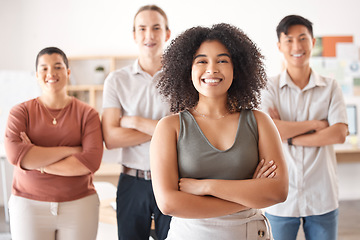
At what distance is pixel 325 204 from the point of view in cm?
229

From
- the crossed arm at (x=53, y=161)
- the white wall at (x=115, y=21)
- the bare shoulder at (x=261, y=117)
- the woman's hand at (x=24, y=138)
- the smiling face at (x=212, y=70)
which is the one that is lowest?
the crossed arm at (x=53, y=161)

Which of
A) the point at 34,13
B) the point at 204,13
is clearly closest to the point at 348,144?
the point at 204,13

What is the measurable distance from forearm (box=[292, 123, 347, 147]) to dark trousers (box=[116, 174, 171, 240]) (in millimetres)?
918

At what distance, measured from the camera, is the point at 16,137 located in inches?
84.1

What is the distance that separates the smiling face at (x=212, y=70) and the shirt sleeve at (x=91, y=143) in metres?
0.86

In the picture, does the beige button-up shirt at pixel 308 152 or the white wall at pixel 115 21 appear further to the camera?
the white wall at pixel 115 21

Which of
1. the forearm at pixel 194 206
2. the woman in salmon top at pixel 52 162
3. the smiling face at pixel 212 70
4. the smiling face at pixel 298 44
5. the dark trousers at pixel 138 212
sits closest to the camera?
the forearm at pixel 194 206

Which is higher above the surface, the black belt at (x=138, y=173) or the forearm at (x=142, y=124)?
the forearm at (x=142, y=124)

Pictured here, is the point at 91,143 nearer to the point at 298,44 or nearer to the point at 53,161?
the point at 53,161

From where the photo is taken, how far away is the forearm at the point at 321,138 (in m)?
2.29

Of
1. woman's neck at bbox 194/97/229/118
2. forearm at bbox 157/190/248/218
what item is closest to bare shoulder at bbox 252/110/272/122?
woman's neck at bbox 194/97/229/118

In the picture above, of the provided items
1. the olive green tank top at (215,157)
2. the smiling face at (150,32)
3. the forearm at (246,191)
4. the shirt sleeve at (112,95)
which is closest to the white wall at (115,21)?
the smiling face at (150,32)

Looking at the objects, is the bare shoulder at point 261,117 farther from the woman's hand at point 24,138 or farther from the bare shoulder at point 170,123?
the woman's hand at point 24,138

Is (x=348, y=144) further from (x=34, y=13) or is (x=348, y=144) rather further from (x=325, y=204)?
(x=34, y=13)
